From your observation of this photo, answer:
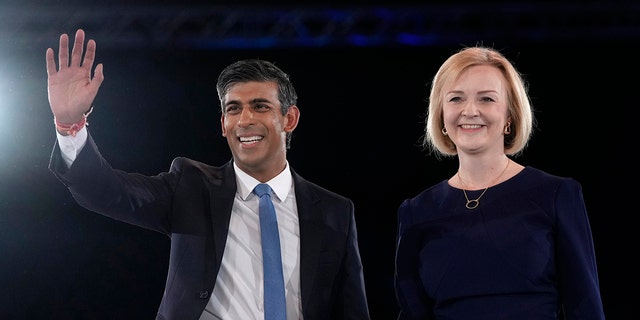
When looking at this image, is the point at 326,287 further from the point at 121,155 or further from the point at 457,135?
the point at 121,155

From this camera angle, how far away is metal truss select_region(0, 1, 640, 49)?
15.7 feet

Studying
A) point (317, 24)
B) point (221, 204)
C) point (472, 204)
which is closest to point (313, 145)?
point (317, 24)

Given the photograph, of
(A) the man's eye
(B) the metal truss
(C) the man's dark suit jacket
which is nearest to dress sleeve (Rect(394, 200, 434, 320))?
(C) the man's dark suit jacket

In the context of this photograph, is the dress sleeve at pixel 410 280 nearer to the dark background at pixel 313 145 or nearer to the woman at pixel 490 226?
the woman at pixel 490 226

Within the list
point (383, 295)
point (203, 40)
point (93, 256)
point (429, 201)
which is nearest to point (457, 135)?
point (429, 201)

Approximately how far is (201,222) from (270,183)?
26 cm

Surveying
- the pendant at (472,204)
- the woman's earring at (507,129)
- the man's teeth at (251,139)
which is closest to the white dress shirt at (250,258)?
the man's teeth at (251,139)

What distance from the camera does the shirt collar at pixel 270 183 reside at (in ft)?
9.11

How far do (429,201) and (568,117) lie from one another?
3.18 m

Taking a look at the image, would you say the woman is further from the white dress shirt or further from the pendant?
the white dress shirt

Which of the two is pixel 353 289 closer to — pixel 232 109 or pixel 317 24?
pixel 232 109

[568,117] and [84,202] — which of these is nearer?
[84,202]

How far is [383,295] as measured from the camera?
18.1 ft

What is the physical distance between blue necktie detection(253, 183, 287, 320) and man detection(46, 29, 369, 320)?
34mm
